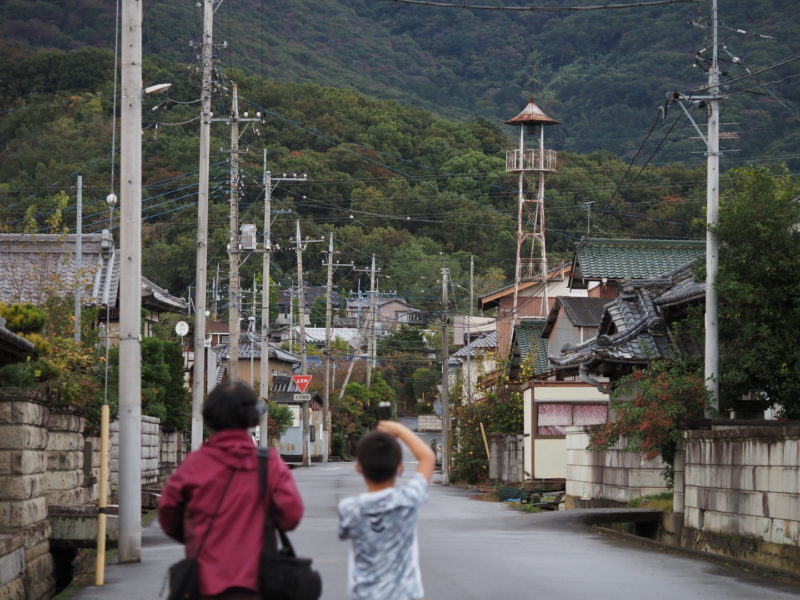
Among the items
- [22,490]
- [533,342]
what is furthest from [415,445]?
[533,342]

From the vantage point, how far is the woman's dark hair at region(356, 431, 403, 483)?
629 cm

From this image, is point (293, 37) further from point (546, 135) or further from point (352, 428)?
point (352, 428)

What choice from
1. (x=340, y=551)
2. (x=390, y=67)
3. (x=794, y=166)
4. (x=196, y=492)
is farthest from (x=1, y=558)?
(x=390, y=67)

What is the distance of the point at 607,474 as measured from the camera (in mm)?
25938

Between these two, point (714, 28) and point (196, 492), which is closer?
point (196, 492)

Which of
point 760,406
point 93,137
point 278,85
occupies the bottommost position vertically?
point 760,406

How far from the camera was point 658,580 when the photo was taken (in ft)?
45.1

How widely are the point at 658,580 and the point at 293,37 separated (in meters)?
122

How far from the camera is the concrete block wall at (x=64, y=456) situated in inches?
624

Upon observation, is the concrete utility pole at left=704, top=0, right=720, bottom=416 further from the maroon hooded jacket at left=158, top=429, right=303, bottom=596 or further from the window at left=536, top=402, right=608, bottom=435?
the window at left=536, top=402, right=608, bottom=435

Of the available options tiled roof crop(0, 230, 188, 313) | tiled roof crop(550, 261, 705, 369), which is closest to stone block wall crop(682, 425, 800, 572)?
tiled roof crop(550, 261, 705, 369)

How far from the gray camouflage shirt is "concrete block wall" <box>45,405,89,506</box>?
966cm

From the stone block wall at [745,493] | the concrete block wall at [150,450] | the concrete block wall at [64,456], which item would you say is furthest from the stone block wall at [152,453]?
the stone block wall at [745,493]

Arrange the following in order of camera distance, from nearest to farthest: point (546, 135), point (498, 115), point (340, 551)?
point (340, 551), point (546, 135), point (498, 115)
